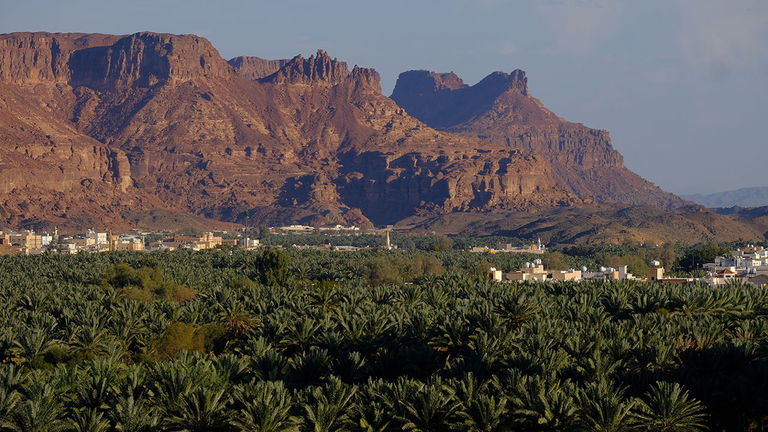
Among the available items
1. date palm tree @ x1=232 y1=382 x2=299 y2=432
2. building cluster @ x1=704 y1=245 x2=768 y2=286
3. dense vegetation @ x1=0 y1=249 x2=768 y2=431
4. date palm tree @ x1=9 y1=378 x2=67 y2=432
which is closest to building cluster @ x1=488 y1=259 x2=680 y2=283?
building cluster @ x1=704 y1=245 x2=768 y2=286

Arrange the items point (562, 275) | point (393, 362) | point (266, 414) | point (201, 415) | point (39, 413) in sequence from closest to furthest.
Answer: point (266, 414) < point (39, 413) < point (201, 415) < point (393, 362) < point (562, 275)

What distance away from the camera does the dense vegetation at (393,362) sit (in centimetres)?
3719

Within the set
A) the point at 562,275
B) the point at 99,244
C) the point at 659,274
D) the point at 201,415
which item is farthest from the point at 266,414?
the point at 99,244

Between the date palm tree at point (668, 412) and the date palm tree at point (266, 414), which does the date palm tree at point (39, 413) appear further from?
the date palm tree at point (668, 412)

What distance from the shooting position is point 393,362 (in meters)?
45.9

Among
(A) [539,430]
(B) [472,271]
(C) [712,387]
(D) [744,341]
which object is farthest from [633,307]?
(B) [472,271]

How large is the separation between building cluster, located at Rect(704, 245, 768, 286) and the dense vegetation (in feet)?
79.6

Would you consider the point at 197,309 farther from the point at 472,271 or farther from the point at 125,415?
the point at 472,271

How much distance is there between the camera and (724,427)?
4047 centimetres

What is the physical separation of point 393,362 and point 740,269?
73.0m

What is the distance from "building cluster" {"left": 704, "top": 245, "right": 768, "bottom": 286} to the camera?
91.8m

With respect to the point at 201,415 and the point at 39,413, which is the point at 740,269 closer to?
the point at 201,415

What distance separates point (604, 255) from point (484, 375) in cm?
10495

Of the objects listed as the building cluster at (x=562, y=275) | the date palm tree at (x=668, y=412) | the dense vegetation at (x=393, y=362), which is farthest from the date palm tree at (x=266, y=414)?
the building cluster at (x=562, y=275)
